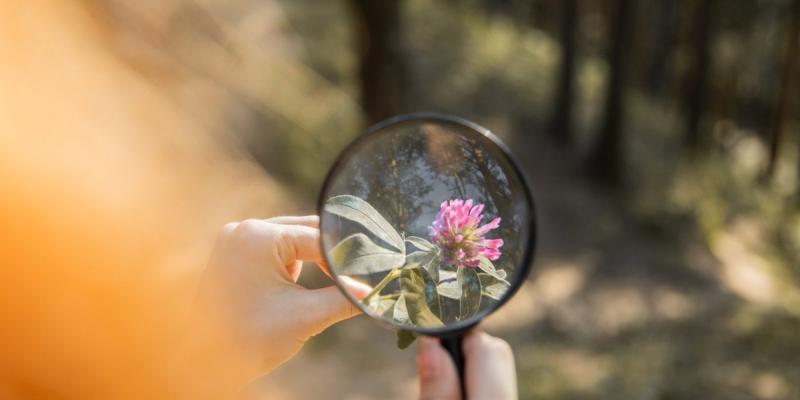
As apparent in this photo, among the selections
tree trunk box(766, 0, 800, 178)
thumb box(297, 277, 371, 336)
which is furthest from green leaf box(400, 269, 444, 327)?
tree trunk box(766, 0, 800, 178)

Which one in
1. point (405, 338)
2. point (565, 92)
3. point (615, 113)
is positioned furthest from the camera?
point (565, 92)

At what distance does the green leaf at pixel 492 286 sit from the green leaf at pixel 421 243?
4.5 inches

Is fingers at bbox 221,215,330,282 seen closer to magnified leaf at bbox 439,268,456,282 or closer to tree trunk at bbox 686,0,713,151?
magnified leaf at bbox 439,268,456,282

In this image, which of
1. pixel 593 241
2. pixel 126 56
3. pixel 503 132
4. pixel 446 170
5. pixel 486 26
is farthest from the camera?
pixel 486 26

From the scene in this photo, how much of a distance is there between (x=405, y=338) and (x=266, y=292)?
0.31 m

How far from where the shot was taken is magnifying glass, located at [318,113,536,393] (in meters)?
1.81

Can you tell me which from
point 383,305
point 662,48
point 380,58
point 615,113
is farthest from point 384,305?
point 662,48

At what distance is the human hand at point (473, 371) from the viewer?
1551mm

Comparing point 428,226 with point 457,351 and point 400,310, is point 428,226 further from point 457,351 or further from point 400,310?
point 457,351

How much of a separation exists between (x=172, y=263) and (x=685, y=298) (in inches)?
465

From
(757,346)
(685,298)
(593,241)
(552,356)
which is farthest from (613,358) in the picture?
(593,241)

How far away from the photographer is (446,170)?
190cm

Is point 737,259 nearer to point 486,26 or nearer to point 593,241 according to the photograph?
point 593,241

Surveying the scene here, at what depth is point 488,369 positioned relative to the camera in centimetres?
156
